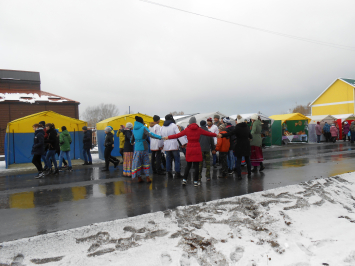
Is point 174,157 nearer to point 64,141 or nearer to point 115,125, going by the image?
point 64,141

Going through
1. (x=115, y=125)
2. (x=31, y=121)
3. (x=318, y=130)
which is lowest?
(x=318, y=130)

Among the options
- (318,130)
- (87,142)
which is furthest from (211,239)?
(318,130)

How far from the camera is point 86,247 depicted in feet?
11.7

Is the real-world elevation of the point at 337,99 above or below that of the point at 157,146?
above

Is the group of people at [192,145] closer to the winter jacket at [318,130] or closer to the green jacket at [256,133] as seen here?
the green jacket at [256,133]

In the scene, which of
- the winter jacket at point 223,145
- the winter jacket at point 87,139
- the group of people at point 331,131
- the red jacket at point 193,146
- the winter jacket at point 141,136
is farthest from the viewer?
the group of people at point 331,131

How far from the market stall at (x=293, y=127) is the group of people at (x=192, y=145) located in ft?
49.8

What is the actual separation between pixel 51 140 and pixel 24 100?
59.2 ft

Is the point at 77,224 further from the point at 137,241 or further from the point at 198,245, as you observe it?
the point at 198,245

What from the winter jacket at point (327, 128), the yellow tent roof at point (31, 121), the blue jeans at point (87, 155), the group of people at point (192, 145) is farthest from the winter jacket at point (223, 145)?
the winter jacket at point (327, 128)

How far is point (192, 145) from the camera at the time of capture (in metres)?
6.51

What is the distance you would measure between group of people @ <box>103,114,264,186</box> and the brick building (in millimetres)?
18463

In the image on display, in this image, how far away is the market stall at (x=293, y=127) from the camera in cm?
2245

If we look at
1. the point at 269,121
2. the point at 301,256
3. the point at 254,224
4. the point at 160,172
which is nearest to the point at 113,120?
the point at 160,172
